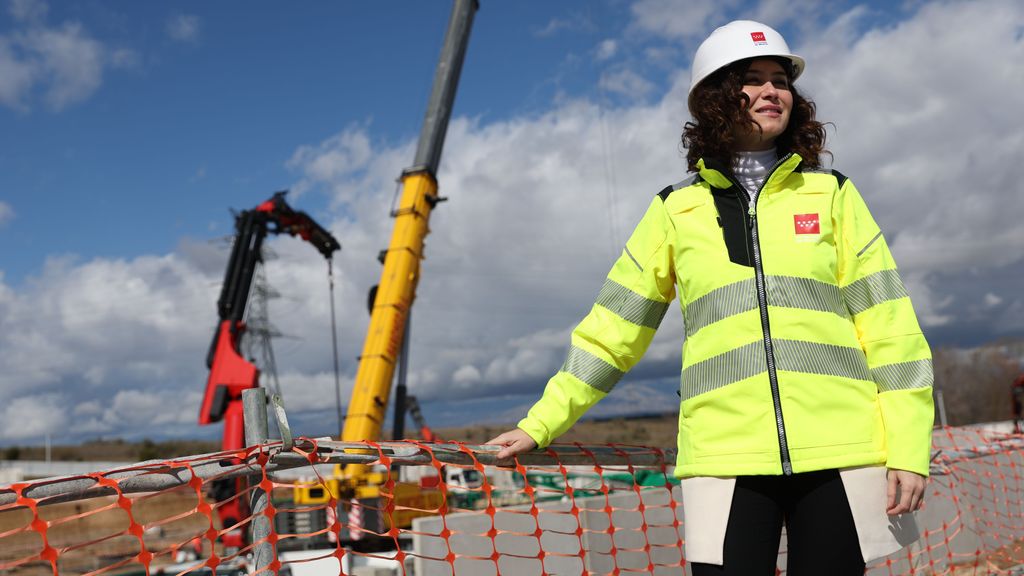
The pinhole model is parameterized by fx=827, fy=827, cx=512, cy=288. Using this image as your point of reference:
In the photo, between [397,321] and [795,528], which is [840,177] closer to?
[795,528]

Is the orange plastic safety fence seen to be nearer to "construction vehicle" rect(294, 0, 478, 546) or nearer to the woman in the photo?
"construction vehicle" rect(294, 0, 478, 546)

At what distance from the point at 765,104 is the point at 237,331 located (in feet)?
40.0

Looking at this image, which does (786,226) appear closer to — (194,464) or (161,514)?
(194,464)

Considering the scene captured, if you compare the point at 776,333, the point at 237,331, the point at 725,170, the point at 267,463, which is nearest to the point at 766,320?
the point at 776,333

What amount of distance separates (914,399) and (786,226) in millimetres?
526

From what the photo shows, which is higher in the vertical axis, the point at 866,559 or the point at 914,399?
the point at 914,399

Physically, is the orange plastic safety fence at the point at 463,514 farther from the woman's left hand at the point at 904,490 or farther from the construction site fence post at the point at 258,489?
the woman's left hand at the point at 904,490

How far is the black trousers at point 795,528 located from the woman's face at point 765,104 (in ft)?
3.03

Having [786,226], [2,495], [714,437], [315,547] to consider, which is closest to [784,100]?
[786,226]

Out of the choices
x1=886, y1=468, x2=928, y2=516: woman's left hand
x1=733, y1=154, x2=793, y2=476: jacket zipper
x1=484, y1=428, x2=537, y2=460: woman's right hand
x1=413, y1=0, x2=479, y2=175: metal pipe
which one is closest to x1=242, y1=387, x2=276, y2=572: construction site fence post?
x1=484, y1=428, x2=537, y2=460: woman's right hand

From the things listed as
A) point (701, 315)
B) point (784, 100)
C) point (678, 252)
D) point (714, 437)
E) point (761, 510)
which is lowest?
point (761, 510)

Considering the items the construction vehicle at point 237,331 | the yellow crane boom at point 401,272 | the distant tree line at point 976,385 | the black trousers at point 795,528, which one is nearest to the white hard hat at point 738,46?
the black trousers at point 795,528

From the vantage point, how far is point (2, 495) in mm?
1848

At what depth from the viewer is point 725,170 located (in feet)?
7.43
